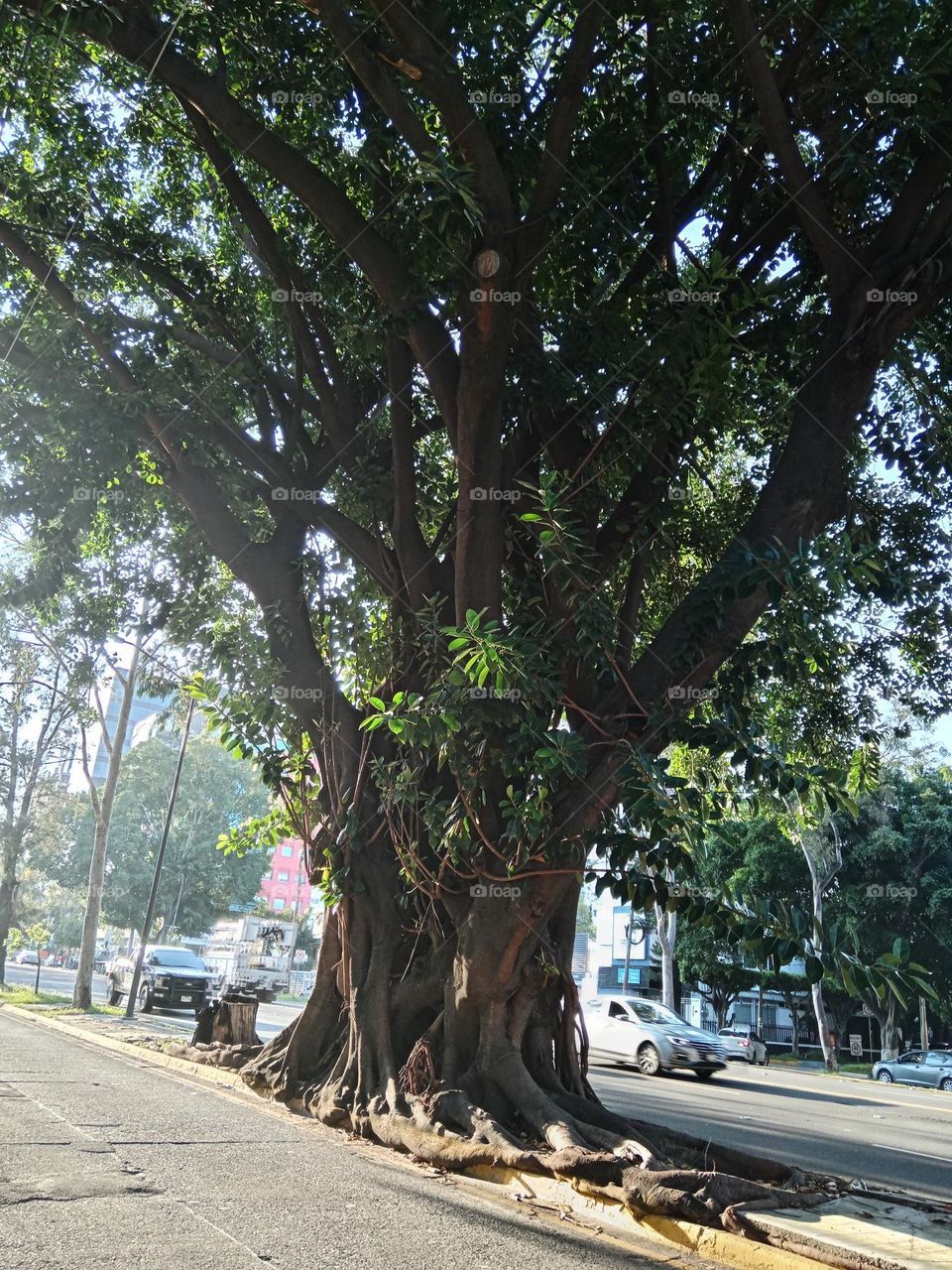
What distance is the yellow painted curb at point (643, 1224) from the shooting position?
498 centimetres

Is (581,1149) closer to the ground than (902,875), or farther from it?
closer to the ground

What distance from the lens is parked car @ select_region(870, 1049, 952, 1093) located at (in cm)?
2922

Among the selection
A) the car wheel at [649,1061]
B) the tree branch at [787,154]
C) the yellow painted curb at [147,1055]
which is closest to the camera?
the tree branch at [787,154]

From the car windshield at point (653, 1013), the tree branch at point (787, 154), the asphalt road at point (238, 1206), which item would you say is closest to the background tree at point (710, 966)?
the car windshield at point (653, 1013)

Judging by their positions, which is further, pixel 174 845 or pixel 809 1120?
pixel 174 845

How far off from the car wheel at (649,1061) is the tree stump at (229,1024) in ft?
32.5

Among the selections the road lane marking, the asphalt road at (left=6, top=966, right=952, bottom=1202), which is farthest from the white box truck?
the road lane marking

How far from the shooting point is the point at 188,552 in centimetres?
1253

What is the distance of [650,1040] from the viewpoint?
66.7 ft

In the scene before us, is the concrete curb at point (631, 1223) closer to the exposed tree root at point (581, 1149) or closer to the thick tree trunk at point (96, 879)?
the exposed tree root at point (581, 1149)

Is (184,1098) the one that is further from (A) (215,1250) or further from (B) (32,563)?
(B) (32,563)

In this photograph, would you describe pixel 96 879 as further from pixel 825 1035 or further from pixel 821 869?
pixel 825 1035

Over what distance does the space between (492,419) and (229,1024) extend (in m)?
9.08

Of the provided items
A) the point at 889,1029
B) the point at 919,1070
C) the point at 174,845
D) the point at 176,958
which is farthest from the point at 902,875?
the point at 174,845
